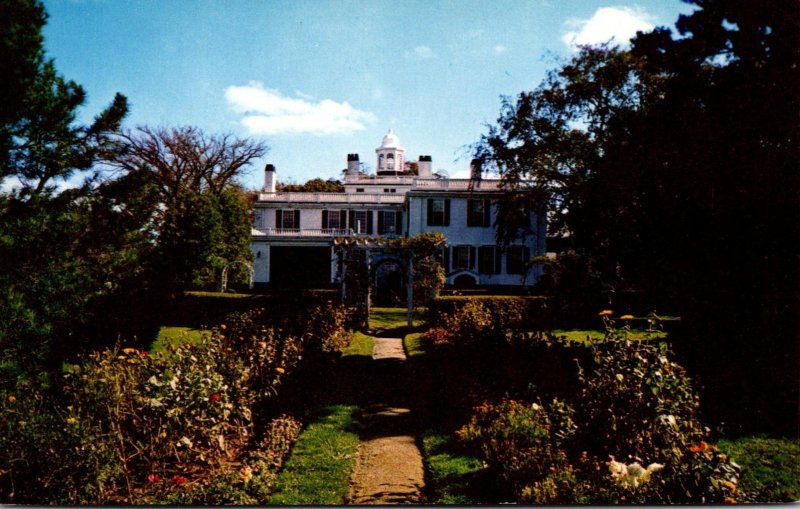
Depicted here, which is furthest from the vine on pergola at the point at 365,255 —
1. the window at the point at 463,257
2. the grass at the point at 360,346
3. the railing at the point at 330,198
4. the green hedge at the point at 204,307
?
the railing at the point at 330,198

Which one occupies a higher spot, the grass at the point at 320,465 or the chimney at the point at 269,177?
the chimney at the point at 269,177

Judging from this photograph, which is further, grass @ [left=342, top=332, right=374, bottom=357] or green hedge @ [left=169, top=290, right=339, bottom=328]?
green hedge @ [left=169, top=290, right=339, bottom=328]

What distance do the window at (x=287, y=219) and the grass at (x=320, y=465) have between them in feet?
85.4

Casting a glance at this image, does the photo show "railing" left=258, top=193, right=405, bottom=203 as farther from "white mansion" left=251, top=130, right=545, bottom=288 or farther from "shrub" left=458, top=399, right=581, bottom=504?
"shrub" left=458, top=399, right=581, bottom=504

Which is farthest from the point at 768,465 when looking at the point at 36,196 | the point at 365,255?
the point at 365,255

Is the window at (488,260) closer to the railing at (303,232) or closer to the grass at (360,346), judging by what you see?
the railing at (303,232)

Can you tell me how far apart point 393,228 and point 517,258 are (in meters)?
7.94

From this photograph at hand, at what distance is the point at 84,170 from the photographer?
5.16 meters

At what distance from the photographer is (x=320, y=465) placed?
5047 millimetres

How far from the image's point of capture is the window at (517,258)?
28422mm

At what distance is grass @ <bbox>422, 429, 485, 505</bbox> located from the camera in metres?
4.48

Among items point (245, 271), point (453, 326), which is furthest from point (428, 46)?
point (245, 271)

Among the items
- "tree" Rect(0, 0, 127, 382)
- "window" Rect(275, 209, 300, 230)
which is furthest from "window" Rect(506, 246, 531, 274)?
"tree" Rect(0, 0, 127, 382)

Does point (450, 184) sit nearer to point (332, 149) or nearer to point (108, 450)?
point (332, 149)
